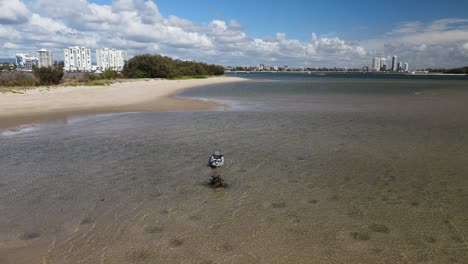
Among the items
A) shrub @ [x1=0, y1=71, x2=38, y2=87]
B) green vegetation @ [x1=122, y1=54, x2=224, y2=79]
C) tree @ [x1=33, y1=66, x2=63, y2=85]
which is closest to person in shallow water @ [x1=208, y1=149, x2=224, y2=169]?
shrub @ [x1=0, y1=71, x2=38, y2=87]

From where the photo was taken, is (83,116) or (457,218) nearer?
(457,218)

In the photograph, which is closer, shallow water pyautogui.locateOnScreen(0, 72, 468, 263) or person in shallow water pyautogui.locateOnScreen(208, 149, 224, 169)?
shallow water pyautogui.locateOnScreen(0, 72, 468, 263)

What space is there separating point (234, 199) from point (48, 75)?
150ft

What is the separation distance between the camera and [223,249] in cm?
565

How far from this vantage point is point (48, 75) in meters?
44.9

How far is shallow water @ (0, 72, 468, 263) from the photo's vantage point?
564 cm

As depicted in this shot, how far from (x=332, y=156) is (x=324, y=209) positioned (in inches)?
194

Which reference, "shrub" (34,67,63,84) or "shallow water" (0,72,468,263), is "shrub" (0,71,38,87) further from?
"shallow water" (0,72,468,263)

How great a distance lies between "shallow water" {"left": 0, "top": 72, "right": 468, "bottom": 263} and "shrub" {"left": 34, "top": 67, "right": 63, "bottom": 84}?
33833mm

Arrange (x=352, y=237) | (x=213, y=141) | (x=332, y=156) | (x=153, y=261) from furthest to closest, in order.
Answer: (x=213, y=141) < (x=332, y=156) < (x=352, y=237) < (x=153, y=261)

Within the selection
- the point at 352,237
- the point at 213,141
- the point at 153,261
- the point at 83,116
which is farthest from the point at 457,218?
the point at 83,116

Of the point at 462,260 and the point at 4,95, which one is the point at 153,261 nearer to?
the point at 462,260

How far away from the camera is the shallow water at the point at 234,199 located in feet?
18.5

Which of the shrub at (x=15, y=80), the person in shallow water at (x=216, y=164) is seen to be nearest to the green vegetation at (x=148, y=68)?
the shrub at (x=15, y=80)
